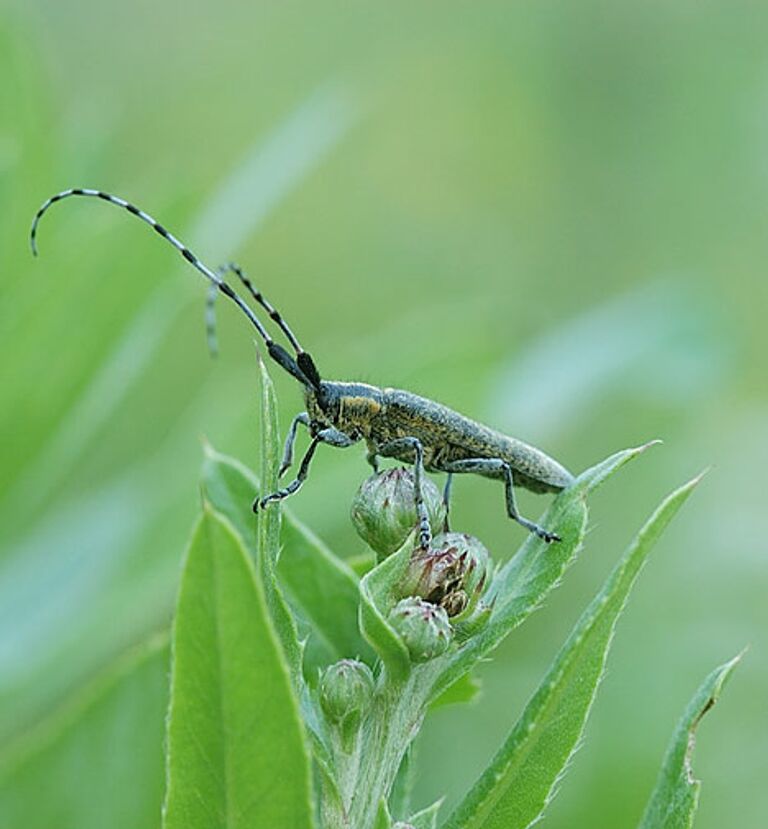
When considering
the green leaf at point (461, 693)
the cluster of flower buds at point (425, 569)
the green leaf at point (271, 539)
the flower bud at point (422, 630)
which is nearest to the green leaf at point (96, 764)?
the green leaf at point (461, 693)

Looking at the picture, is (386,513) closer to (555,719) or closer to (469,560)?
(469,560)

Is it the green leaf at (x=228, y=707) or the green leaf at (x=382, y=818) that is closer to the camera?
the green leaf at (x=228, y=707)

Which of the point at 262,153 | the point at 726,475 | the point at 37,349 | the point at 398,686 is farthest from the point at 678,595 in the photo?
the point at 398,686

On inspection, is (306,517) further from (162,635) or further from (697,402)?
(697,402)

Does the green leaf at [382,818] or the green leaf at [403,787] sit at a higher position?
the green leaf at [403,787]

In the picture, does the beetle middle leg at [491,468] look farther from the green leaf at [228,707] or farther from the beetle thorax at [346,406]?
the green leaf at [228,707]

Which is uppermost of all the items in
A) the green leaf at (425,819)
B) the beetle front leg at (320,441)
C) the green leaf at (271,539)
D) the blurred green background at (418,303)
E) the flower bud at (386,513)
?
the blurred green background at (418,303)

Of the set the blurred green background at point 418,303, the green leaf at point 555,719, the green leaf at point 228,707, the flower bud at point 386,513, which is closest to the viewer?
the green leaf at point 228,707

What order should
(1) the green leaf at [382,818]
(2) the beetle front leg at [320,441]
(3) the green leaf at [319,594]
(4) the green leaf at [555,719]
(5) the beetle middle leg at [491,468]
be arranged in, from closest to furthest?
(4) the green leaf at [555,719], (1) the green leaf at [382,818], (3) the green leaf at [319,594], (2) the beetle front leg at [320,441], (5) the beetle middle leg at [491,468]

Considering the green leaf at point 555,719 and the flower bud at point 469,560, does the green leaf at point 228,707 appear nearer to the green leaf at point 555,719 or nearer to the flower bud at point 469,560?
the green leaf at point 555,719
